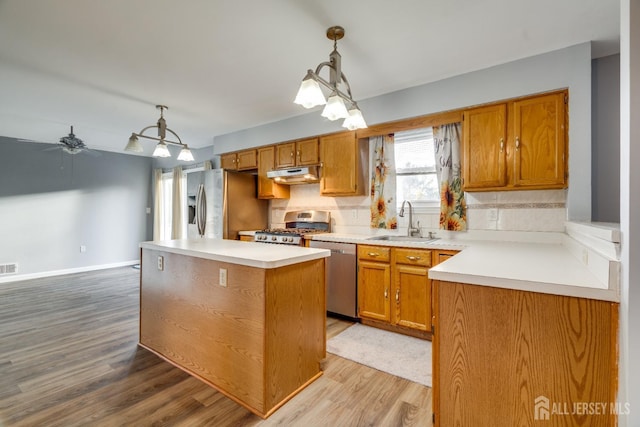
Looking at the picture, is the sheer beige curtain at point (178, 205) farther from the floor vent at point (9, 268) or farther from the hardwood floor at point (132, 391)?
the hardwood floor at point (132, 391)

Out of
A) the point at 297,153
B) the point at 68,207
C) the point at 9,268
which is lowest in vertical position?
the point at 9,268

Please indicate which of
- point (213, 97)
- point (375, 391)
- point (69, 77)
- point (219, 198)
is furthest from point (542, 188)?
point (69, 77)

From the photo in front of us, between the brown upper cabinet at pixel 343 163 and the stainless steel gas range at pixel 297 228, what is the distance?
1.47 feet

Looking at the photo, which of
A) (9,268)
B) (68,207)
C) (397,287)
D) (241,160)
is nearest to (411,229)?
(397,287)

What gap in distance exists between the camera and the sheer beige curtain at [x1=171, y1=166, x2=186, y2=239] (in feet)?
19.5

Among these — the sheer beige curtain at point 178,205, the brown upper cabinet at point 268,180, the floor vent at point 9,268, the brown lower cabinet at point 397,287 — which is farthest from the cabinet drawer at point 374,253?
the floor vent at point 9,268

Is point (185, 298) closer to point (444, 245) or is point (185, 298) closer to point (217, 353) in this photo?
point (217, 353)

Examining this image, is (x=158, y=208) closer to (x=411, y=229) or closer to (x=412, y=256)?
(x=411, y=229)

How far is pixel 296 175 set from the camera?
3.78 m

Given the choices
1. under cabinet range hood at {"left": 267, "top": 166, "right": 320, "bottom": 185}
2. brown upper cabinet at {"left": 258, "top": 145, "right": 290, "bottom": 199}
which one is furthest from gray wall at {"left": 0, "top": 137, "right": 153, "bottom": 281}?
under cabinet range hood at {"left": 267, "top": 166, "right": 320, "bottom": 185}

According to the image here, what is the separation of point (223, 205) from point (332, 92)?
2.88 metres

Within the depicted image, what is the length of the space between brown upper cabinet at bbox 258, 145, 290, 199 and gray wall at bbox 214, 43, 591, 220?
1.58m

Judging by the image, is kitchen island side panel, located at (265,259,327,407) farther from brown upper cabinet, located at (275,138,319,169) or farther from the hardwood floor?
brown upper cabinet, located at (275,138,319,169)

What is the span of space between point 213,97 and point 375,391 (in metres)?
3.29
